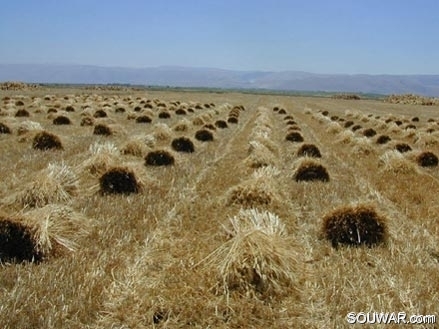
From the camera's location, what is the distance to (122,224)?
805cm

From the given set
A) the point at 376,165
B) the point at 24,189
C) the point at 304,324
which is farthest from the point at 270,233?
the point at 376,165

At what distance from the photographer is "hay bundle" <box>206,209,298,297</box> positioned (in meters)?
5.88

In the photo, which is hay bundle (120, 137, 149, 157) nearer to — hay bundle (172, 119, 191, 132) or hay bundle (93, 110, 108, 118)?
hay bundle (172, 119, 191, 132)

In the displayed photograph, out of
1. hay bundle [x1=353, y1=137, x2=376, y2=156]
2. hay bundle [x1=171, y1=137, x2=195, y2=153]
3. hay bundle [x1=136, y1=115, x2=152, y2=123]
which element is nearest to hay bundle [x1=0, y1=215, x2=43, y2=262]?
hay bundle [x1=171, y1=137, x2=195, y2=153]

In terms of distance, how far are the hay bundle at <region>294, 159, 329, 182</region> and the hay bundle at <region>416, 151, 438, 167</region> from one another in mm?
4410

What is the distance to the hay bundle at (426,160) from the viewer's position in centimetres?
1562

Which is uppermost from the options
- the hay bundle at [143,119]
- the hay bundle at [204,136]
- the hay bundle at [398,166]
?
the hay bundle at [398,166]

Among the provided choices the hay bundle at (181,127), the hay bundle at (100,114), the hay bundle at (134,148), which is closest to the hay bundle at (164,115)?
the hay bundle at (100,114)

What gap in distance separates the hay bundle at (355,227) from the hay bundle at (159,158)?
21.7ft

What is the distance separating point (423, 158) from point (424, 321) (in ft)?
37.4

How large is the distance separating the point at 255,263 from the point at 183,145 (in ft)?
36.6

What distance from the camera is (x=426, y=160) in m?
15.7

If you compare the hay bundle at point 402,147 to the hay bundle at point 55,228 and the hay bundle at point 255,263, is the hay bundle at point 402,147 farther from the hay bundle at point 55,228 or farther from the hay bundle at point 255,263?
the hay bundle at point 55,228

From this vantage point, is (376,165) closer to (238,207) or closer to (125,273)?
(238,207)
